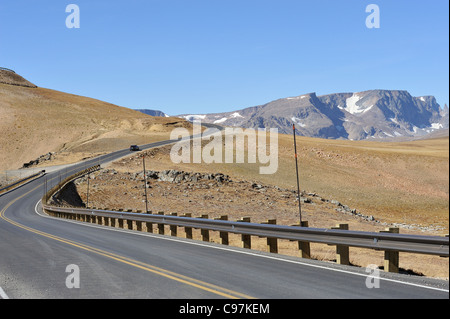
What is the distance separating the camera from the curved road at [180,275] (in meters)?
8.73

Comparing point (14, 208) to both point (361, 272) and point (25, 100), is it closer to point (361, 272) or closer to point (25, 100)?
point (361, 272)

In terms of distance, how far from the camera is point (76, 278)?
1052 centimetres

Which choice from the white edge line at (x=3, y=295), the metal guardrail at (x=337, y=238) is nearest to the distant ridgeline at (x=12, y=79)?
the metal guardrail at (x=337, y=238)

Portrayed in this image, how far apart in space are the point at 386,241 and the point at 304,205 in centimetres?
3680

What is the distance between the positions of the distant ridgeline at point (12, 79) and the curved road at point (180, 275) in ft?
587

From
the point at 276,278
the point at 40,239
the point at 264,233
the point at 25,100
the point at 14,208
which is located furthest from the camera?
the point at 25,100

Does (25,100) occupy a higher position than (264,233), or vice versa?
(25,100)

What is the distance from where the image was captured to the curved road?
8.73m

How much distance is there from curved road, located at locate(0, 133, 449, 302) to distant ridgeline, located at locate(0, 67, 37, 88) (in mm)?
178781

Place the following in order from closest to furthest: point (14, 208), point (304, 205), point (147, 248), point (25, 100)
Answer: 1. point (147, 248)
2. point (304, 205)
3. point (14, 208)
4. point (25, 100)

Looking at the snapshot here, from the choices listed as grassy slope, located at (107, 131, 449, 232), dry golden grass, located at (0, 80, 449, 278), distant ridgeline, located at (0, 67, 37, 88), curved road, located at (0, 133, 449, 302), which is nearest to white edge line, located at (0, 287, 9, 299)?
curved road, located at (0, 133, 449, 302)

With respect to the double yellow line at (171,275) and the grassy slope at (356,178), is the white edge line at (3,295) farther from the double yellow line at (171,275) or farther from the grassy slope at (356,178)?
the grassy slope at (356,178)
